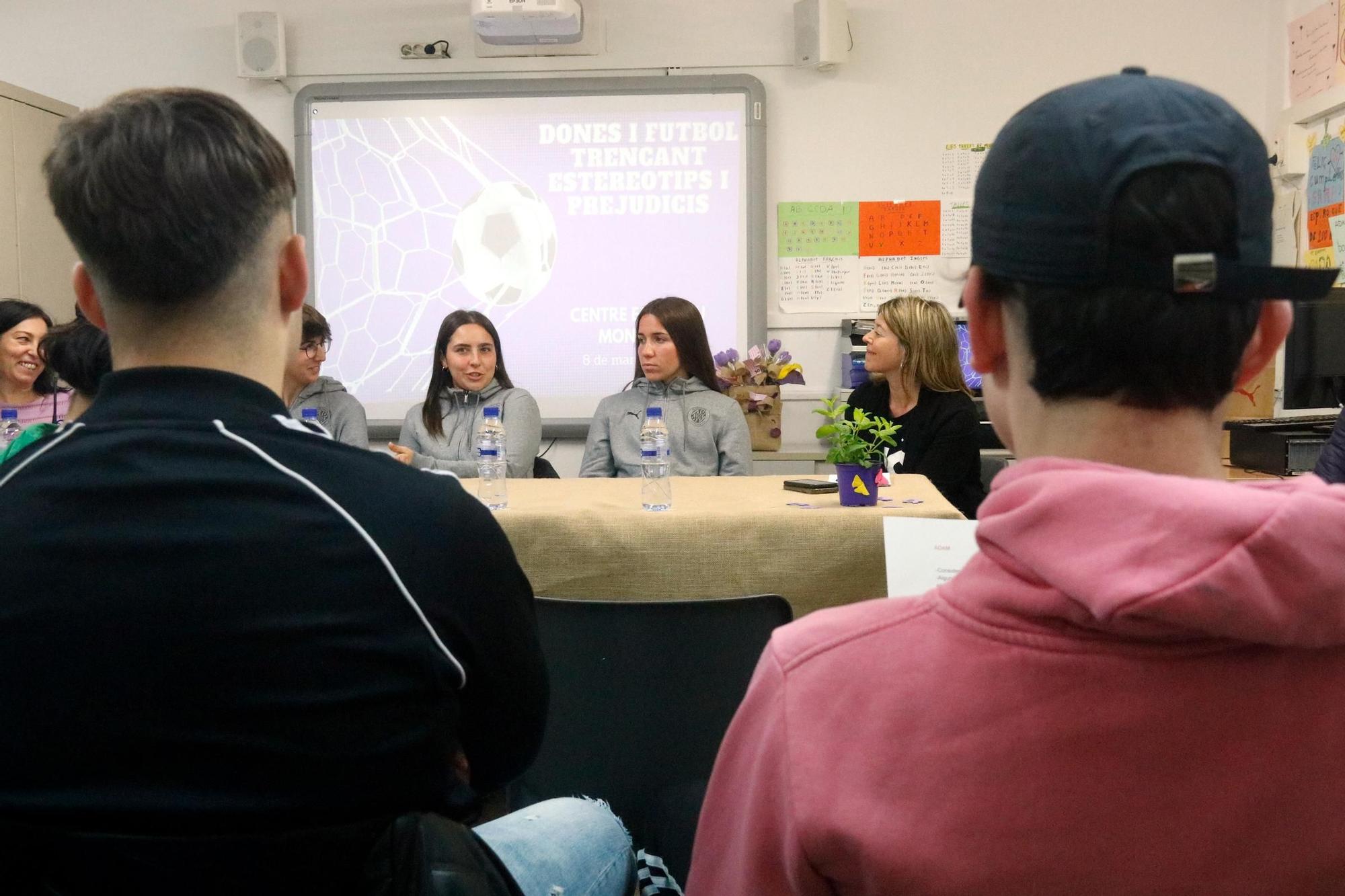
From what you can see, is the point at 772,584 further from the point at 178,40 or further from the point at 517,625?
the point at 178,40

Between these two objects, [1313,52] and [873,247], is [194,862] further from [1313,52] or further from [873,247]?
[1313,52]

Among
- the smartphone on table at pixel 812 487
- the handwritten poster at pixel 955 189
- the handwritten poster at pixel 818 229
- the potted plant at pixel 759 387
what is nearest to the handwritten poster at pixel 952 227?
the handwritten poster at pixel 955 189

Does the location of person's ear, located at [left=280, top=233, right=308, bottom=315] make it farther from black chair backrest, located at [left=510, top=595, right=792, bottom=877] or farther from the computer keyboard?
the computer keyboard

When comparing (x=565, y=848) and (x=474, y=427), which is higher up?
(x=474, y=427)

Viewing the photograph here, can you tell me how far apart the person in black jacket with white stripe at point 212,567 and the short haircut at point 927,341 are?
280cm

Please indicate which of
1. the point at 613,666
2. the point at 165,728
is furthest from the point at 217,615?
the point at 613,666

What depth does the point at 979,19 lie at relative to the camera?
4.72m

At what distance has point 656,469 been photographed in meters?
2.53

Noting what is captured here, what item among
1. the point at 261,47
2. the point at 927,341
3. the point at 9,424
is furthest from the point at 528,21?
the point at 9,424

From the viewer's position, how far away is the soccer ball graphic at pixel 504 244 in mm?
4859

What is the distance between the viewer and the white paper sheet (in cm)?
154

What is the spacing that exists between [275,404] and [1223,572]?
73 cm

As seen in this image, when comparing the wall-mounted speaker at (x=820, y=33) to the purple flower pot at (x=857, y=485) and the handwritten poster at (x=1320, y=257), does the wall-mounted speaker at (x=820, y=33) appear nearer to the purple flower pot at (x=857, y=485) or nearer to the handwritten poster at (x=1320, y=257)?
the handwritten poster at (x=1320, y=257)

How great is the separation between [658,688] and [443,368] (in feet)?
8.40
